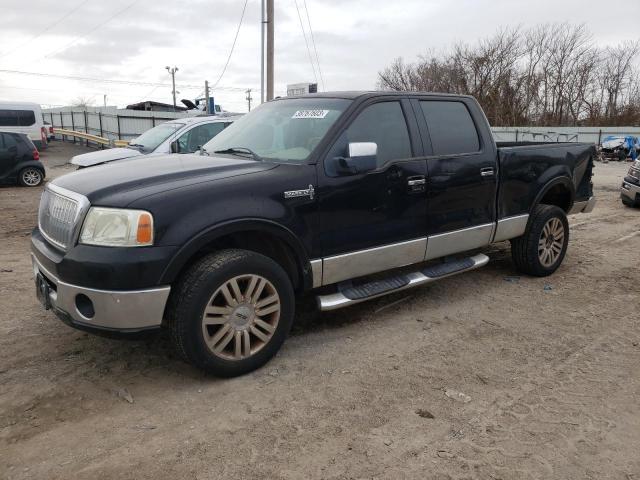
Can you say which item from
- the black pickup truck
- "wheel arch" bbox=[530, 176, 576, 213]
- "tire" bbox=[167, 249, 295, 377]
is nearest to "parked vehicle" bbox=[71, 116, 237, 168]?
the black pickup truck

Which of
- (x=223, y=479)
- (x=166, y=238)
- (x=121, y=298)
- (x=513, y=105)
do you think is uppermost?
(x=513, y=105)

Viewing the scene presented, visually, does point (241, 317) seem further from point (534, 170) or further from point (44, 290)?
point (534, 170)

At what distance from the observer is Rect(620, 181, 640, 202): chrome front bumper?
33.9 feet

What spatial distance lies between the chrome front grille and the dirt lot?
91 cm

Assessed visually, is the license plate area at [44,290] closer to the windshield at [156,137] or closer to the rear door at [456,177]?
the rear door at [456,177]

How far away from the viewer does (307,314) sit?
457 cm

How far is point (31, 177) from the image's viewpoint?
14.2 m

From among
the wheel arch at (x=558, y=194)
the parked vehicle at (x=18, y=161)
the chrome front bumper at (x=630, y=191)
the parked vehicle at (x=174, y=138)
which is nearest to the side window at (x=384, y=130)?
the wheel arch at (x=558, y=194)

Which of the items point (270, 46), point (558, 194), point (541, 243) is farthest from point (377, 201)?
point (270, 46)

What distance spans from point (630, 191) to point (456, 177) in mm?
7914

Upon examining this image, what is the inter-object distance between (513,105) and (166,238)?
42.1m

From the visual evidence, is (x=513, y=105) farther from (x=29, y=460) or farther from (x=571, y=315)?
(x=29, y=460)

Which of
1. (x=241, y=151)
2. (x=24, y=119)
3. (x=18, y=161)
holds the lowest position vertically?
(x=18, y=161)

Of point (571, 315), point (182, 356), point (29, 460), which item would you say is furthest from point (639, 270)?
point (29, 460)
